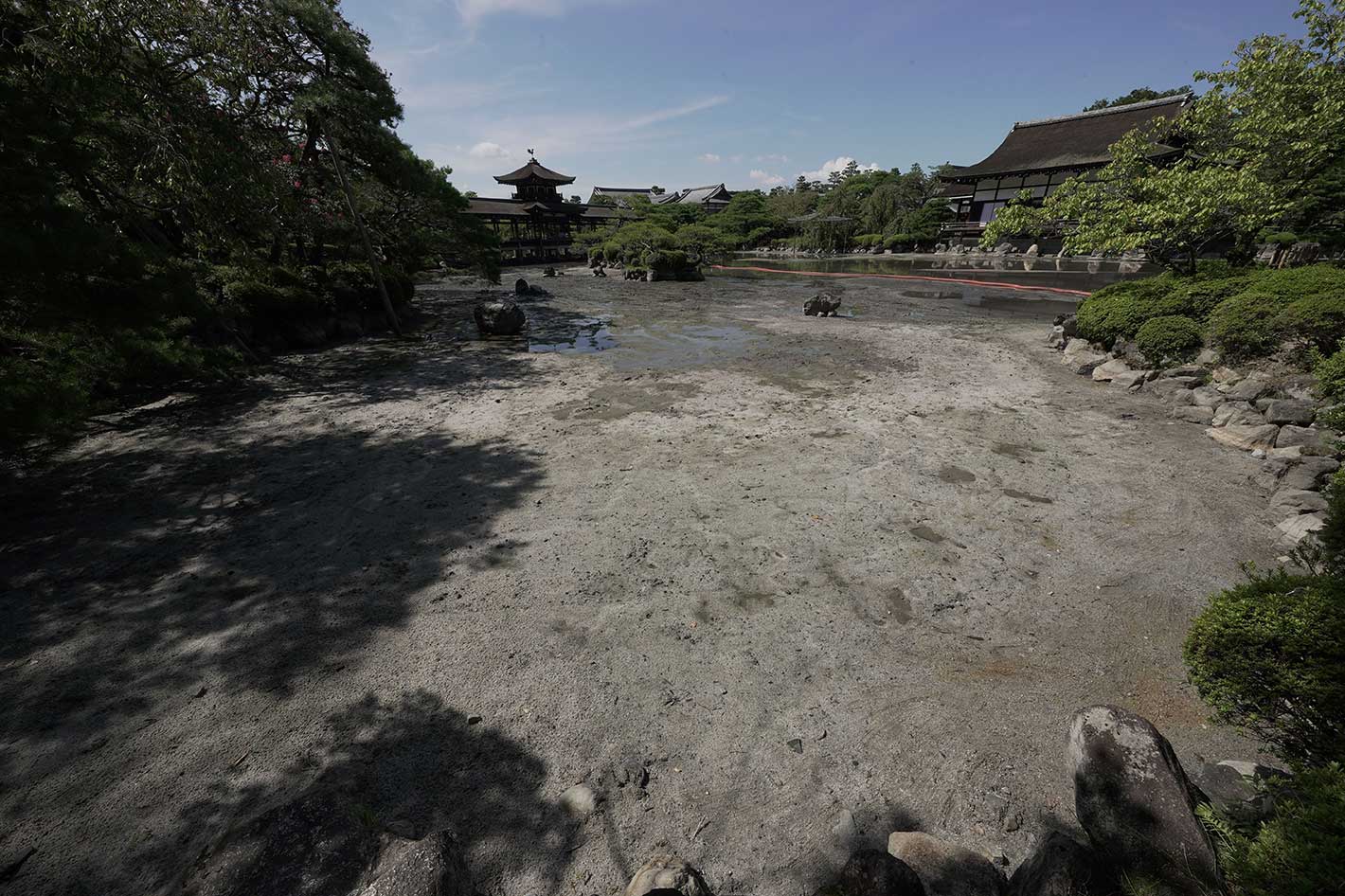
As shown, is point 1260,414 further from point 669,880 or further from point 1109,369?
point 669,880

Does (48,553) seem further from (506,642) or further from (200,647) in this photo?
(506,642)

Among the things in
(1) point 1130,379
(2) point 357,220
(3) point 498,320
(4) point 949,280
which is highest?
(2) point 357,220

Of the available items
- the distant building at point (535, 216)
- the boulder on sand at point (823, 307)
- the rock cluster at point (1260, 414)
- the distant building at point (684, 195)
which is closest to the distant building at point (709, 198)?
the distant building at point (684, 195)

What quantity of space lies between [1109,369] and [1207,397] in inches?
72.5

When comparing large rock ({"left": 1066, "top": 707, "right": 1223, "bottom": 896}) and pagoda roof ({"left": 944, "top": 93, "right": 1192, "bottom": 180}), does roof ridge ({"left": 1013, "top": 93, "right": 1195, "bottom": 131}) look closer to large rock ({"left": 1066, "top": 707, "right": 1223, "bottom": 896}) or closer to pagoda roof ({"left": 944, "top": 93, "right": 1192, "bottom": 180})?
pagoda roof ({"left": 944, "top": 93, "right": 1192, "bottom": 180})

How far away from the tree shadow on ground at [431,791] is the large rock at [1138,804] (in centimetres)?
225

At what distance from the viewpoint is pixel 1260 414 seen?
628 centimetres

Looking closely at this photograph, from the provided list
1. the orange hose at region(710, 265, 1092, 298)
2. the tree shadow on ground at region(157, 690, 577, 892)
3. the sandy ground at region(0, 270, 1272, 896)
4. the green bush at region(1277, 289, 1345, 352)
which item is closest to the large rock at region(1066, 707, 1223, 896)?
the sandy ground at region(0, 270, 1272, 896)

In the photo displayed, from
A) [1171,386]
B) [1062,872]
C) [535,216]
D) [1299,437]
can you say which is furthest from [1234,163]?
[535,216]

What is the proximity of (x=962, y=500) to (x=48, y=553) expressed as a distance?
27.4 feet

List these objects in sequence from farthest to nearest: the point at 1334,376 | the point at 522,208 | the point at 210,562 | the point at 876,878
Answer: the point at 522,208 → the point at 1334,376 → the point at 210,562 → the point at 876,878

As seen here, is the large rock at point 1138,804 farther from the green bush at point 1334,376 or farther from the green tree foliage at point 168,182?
the green tree foliage at point 168,182

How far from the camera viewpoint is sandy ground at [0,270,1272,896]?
2457 millimetres

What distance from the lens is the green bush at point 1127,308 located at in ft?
30.1
